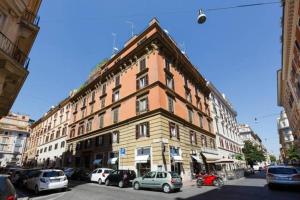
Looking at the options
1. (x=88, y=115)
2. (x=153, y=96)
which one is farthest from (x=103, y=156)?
(x=153, y=96)

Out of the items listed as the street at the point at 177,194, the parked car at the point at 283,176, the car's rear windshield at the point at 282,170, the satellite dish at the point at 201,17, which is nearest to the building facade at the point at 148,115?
the street at the point at 177,194

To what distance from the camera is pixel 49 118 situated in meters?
49.9

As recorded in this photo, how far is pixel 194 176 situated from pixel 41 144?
4228 cm

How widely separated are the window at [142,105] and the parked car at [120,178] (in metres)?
7.16

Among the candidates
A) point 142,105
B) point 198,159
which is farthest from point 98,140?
point 198,159

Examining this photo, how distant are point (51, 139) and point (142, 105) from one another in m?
31.7

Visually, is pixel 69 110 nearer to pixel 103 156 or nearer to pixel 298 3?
pixel 103 156

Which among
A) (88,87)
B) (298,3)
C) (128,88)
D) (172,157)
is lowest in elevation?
(172,157)

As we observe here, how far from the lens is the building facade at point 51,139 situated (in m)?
39.7

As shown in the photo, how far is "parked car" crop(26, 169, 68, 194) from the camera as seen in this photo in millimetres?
13406

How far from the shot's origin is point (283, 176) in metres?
14.1

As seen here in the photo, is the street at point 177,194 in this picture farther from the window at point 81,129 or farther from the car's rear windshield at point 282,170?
the window at point 81,129

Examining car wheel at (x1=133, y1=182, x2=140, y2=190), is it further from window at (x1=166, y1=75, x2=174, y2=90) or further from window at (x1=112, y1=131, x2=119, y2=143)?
window at (x1=166, y1=75, x2=174, y2=90)

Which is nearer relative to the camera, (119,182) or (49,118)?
(119,182)
